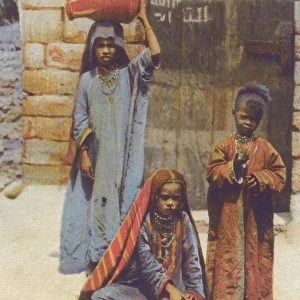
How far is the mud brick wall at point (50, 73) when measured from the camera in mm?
3832

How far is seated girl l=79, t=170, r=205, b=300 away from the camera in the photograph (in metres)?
3.48

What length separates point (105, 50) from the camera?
3660 millimetres

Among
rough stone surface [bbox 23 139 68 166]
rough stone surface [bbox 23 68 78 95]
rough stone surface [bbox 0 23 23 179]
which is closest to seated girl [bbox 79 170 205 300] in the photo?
rough stone surface [bbox 23 139 68 166]

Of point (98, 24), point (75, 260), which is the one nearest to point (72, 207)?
point (75, 260)

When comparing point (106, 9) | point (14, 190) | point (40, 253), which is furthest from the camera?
point (14, 190)

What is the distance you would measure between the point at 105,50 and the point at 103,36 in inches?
2.5

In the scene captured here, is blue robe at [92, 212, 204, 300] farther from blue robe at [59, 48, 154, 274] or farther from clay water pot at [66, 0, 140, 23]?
clay water pot at [66, 0, 140, 23]

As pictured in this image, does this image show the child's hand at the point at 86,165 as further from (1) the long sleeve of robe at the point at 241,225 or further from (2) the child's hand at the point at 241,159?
(2) the child's hand at the point at 241,159

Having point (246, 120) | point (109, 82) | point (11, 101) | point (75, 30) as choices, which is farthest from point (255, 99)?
point (11, 101)

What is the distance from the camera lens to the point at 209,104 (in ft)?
13.2

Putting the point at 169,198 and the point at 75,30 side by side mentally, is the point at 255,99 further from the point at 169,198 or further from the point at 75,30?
the point at 75,30

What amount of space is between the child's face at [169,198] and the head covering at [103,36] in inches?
25.1

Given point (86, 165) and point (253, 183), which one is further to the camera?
point (86, 165)

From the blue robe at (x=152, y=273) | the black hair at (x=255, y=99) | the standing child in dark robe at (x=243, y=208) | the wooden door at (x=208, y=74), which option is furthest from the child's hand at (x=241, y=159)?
the wooden door at (x=208, y=74)
